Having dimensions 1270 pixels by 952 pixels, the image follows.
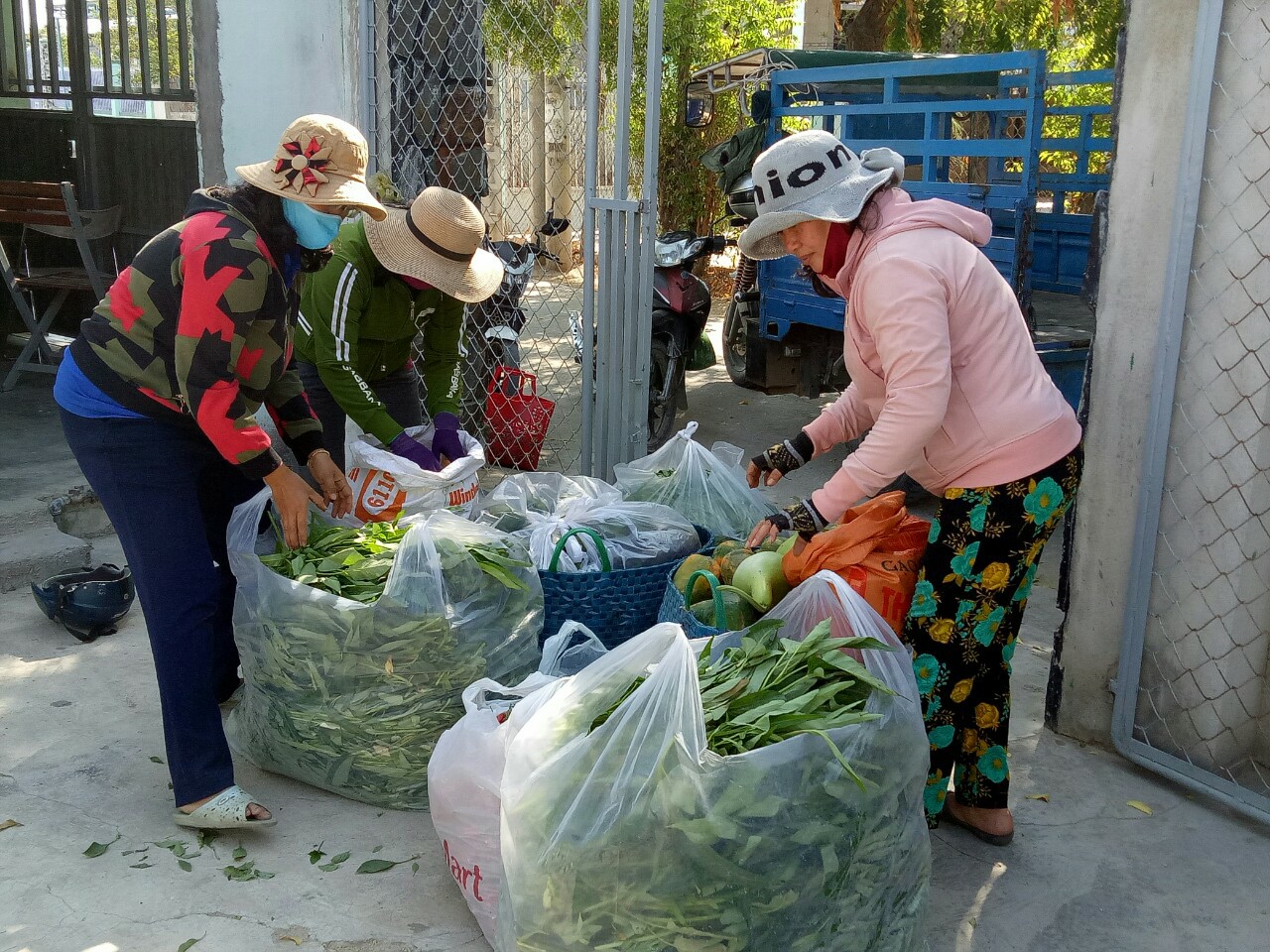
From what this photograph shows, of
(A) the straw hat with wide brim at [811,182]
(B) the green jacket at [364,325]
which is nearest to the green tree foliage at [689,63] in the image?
(B) the green jacket at [364,325]

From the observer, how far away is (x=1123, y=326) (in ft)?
10.1

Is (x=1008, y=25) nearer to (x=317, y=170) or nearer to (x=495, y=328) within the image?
(x=495, y=328)

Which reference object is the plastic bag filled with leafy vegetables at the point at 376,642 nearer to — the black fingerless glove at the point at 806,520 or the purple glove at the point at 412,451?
the purple glove at the point at 412,451

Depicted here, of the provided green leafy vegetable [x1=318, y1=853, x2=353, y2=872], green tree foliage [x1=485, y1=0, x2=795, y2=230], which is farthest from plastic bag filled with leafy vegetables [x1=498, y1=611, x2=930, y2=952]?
green tree foliage [x1=485, y1=0, x2=795, y2=230]

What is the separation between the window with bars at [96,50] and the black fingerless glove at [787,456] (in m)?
5.32

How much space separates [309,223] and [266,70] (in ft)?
7.57

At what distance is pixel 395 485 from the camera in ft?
10.9

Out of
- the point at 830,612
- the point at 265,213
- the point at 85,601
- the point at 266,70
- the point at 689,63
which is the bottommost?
the point at 85,601

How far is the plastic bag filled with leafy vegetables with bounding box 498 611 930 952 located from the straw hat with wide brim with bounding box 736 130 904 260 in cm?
93

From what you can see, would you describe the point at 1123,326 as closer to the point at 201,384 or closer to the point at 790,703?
the point at 790,703

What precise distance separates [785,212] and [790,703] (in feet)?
3.38

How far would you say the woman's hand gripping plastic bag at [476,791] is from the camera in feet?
7.65

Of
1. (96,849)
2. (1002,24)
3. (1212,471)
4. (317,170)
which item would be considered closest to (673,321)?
(1212,471)

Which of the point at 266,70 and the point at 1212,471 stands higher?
the point at 266,70
